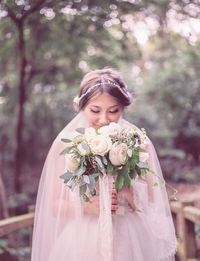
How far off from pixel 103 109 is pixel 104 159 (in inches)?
21.7

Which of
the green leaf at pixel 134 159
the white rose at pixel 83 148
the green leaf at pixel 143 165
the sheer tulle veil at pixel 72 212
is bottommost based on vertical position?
the sheer tulle veil at pixel 72 212

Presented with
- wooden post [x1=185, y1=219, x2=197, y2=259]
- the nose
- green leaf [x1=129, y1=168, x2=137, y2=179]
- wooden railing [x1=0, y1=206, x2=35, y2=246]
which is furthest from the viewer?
wooden post [x1=185, y1=219, x2=197, y2=259]

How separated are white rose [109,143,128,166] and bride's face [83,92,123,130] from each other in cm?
43

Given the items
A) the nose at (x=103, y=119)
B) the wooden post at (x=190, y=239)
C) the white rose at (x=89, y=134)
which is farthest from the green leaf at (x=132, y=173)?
the wooden post at (x=190, y=239)

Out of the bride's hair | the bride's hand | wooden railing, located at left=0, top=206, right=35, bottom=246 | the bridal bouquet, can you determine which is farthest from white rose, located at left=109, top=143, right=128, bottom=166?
wooden railing, located at left=0, top=206, right=35, bottom=246

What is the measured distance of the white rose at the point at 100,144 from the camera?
6.20ft

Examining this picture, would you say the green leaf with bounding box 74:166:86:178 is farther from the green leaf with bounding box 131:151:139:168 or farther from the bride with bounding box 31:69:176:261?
the green leaf with bounding box 131:151:139:168

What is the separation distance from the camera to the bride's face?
232 cm

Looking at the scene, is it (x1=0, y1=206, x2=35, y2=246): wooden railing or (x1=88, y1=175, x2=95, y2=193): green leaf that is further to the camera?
(x1=0, y1=206, x2=35, y2=246): wooden railing

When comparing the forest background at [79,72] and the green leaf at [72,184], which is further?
the forest background at [79,72]

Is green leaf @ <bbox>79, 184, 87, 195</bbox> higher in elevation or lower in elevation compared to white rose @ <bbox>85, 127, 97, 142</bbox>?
lower

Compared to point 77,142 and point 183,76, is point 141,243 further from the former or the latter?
point 183,76

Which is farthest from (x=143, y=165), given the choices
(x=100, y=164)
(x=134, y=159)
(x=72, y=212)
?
(x=72, y=212)

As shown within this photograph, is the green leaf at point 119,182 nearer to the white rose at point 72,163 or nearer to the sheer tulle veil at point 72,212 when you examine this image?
the sheer tulle veil at point 72,212
